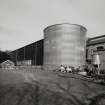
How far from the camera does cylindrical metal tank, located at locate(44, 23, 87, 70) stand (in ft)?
107

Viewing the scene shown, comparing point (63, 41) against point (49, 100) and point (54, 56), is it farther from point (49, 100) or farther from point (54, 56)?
point (49, 100)

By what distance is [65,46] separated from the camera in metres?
33.1

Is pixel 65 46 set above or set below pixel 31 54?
above

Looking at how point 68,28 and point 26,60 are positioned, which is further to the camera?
point 26,60

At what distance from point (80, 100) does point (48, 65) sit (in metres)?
27.3

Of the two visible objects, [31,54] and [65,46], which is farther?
[31,54]

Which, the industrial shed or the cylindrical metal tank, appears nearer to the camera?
the cylindrical metal tank

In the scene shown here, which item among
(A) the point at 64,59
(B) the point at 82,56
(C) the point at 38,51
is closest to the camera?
(A) the point at 64,59

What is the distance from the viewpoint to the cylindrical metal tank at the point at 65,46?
32.8 m

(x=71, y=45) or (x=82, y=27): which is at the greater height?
(x=82, y=27)

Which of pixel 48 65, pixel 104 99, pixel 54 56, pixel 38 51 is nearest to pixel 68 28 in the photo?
pixel 54 56

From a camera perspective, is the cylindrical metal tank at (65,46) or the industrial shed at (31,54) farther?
the industrial shed at (31,54)

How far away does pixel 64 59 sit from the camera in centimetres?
3234

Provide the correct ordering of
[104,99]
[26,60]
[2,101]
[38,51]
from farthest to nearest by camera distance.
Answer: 1. [26,60]
2. [38,51]
3. [104,99]
4. [2,101]
